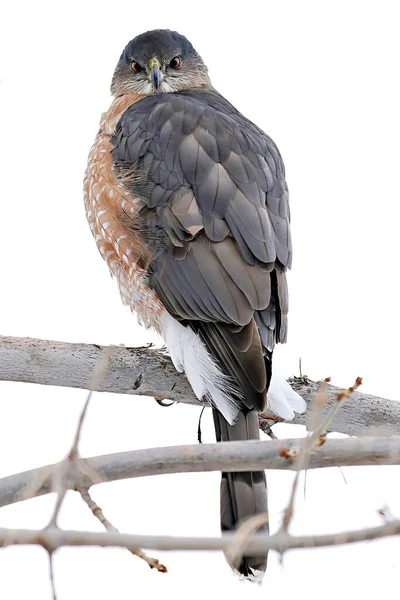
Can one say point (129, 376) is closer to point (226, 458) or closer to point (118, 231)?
point (118, 231)

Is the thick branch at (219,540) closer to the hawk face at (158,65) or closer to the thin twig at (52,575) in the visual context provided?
the thin twig at (52,575)

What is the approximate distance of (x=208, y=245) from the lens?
11.7 ft

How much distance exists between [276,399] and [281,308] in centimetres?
37

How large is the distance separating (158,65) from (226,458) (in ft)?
9.88

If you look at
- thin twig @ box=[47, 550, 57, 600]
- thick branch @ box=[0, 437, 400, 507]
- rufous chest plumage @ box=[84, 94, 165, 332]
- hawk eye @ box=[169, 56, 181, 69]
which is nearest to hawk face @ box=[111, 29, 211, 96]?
hawk eye @ box=[169, 56, 181, 69]

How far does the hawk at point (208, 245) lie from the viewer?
338 cm

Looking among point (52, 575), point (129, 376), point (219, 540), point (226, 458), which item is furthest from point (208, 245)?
point (219, 540)

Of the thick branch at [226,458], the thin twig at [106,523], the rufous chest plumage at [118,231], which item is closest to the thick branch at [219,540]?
the thin twig at [106,523]

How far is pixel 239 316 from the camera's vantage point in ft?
11.0

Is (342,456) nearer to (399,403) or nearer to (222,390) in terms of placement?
(222,390)

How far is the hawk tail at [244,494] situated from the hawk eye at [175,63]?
7.13ft

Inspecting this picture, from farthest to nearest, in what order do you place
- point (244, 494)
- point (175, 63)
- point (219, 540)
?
point (175, 63) < point (244, 494) < point (219, 540)

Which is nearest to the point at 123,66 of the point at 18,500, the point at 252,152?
the point at 252,152

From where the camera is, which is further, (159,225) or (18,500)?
(159,225)
